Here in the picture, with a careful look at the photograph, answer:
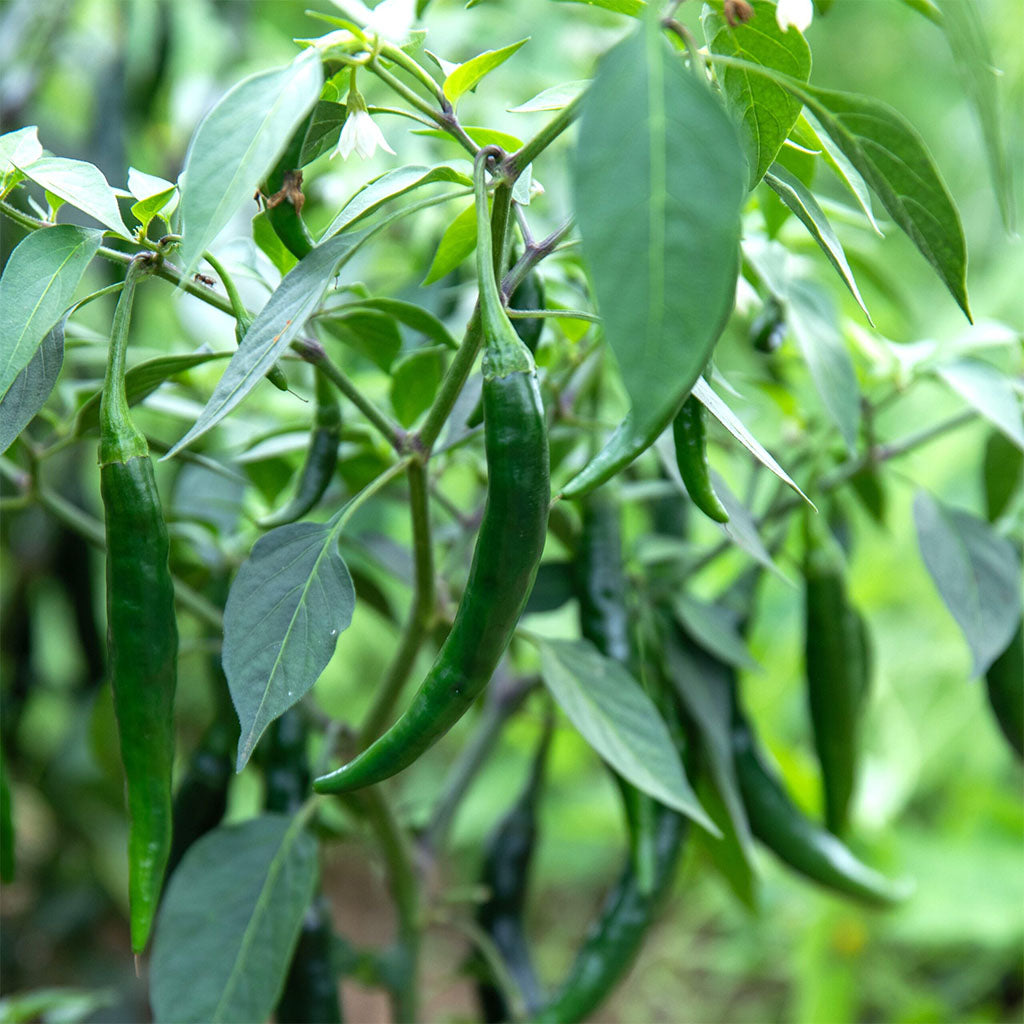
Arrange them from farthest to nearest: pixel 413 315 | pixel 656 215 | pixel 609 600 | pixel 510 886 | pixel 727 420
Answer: pixel 510 886, pixel 609 600, pixel 413 315, pixel 727 420, pixel 656 215

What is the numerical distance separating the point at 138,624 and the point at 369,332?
0.56ft

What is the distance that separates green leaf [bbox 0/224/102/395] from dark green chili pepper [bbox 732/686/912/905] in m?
0.44

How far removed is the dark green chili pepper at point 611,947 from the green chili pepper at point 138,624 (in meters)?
0.31

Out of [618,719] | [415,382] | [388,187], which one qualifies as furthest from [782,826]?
[388,187]

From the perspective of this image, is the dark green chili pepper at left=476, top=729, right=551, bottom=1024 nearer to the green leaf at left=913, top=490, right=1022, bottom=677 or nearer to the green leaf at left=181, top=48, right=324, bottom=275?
the green leaf at left=913, top=490, right=1022, bottom=677

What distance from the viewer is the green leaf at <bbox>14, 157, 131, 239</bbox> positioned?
361 millimetres

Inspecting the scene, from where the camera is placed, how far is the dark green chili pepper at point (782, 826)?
652mm

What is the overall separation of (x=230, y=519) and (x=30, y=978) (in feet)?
2.40

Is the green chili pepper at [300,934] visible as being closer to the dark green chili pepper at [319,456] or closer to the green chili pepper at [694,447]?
the dark green chili pepper at [319,456]

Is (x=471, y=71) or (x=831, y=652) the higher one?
(x=471, y=71)

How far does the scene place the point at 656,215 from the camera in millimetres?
234

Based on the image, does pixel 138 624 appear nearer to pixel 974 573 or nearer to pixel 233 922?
pixel 233 922

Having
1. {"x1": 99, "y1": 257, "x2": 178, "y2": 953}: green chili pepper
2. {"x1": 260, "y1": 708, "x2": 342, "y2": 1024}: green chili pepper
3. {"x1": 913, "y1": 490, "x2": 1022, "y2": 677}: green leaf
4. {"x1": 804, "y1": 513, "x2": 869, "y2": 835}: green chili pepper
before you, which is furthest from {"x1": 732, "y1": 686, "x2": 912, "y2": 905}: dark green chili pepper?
{"x1": 99, "y1": 257, "x2": 178, "y2": 953}: green chili pepper

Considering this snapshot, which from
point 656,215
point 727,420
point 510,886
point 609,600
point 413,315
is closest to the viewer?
point 656,215
